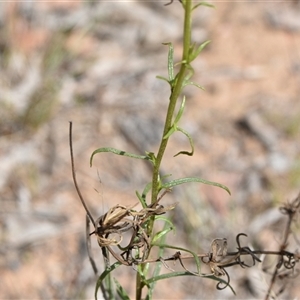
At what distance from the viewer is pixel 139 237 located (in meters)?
1.15

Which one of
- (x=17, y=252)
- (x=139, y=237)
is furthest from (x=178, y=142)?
(x=139, y=237)

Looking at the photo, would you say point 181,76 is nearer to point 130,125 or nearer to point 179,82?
point 179,82

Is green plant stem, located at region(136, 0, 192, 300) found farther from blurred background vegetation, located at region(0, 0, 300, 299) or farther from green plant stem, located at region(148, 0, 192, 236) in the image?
blurred background vegetation, located at region(0, 0, 300, 299)

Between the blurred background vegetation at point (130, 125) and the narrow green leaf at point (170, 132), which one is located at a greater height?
the blurred background vegetation at point (130, 125)

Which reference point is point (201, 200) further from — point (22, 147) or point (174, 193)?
point (22, 147)

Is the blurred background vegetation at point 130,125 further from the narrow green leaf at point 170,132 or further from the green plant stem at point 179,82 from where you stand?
the narrow green leaf at point 170,132

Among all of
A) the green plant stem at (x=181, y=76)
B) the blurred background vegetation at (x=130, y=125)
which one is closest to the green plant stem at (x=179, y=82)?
the green plant stem at (x=181, y=76)

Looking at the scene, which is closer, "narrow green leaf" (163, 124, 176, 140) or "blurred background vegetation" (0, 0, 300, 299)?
"narrow green leaf" (163, 124, 176, 140)

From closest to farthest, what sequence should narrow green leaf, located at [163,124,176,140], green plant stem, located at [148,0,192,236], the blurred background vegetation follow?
green plant stem, located at [148,0,192,236], narrow green leaf, located at [163,124,176,140], the blurred background vegetation

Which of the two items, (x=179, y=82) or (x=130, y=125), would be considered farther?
(x=130, y=125)

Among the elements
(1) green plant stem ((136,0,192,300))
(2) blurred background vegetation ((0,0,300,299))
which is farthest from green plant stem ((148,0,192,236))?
(2) blurred background vegetation ((0,0,300,299))

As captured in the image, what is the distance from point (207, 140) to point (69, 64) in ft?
3.15

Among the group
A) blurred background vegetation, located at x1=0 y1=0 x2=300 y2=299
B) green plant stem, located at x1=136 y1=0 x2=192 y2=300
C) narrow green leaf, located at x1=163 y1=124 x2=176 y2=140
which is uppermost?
blurred background vegetation, located at x1=0 y1=0 x2=300 y2=299

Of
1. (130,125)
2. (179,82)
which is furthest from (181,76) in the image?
(130,125)
